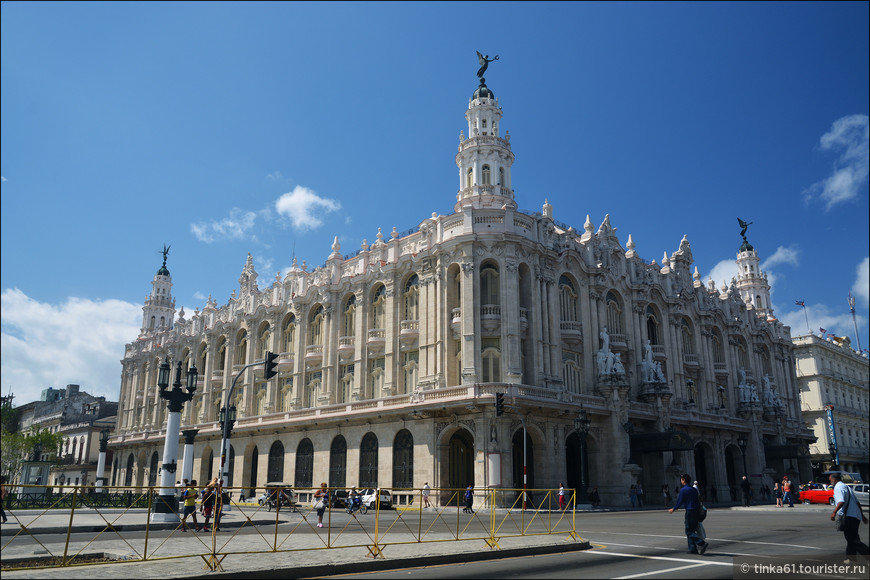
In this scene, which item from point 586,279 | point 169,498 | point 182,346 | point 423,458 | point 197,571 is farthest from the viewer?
point 182,346

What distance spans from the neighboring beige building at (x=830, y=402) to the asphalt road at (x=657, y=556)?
6984 cm

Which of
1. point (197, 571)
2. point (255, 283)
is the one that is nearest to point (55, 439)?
point (255, 283)

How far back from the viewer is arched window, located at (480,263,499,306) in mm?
43338

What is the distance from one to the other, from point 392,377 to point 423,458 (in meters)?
7.10

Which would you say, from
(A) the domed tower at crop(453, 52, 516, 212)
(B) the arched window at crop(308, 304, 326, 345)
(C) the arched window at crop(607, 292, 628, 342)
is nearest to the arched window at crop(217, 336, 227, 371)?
(B) the arched window at crop(308, 304, 326, 345)

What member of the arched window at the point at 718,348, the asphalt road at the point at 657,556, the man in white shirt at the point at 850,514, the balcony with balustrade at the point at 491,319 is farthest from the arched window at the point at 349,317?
the man in white shirt at the point at 850,514

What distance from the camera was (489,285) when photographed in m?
43.6

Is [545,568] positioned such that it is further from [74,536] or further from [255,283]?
[255,283]

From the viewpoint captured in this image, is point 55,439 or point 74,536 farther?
point 55,439

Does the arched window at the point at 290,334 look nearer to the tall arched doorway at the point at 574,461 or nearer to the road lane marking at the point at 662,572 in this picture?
the tall arched doorway at the point at 574,461

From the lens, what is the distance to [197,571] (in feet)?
41.5

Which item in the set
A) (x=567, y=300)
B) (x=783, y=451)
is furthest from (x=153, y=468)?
(x=783, y=451)

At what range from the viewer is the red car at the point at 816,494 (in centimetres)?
4550

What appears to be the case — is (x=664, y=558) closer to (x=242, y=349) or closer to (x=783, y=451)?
(x=783, y=451)
